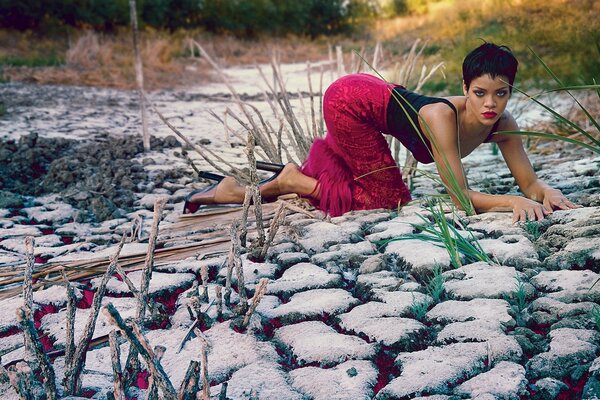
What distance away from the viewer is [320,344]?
1.64 meters

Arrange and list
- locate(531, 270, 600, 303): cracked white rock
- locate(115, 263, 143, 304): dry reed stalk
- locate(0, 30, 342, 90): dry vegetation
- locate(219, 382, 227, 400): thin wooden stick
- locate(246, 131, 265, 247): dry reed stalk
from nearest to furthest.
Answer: locate(219, 382, 227, 400): thin wooden stick
locate(115, 263, 143, 304): dry reed stalk
locate(531, 270, 600, 303): cracked white rock
locate(246, 131, 265, 247): dry reed stalk
locate(0, 30, 342, 90): dry vegetation

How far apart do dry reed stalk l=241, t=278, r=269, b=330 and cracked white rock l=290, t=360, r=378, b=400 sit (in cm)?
19

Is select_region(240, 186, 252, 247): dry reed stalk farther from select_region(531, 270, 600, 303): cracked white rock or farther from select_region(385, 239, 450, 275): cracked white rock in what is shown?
select_region(531, 270, 600, 303): cracked white rock

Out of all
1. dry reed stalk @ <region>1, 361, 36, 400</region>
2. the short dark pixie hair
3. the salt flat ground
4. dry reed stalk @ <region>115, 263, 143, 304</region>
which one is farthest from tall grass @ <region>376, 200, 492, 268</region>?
dry reed stalk @ <region>1, 361, 36, 400</region>

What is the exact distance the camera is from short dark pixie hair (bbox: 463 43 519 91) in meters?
2.32

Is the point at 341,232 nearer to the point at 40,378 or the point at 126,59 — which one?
the point at 40,378

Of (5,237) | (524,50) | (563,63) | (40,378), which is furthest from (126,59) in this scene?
(40,378)

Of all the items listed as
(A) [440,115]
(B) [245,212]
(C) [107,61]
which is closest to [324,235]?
(B) [245,212]

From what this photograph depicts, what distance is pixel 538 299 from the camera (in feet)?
5.74

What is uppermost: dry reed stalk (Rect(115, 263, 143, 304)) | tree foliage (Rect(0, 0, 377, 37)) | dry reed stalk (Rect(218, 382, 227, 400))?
tree foliage (Rect(0, 0, 377, 37))

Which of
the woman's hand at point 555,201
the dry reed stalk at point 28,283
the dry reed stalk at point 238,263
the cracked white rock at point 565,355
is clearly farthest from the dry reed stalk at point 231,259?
the woman's hand at point 555,201

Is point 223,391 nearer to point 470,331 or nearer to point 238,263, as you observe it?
point 238,263

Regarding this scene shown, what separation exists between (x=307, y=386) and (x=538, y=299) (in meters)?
0.71

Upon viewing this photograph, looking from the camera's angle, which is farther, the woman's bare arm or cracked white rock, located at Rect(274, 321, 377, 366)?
the woman's bare arm
